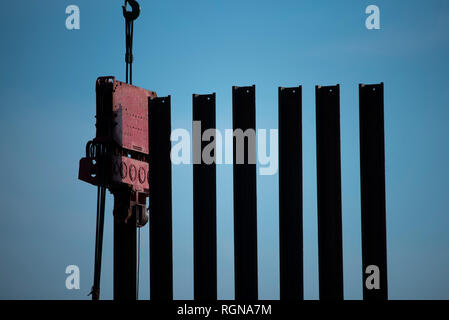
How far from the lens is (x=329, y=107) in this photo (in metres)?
27.1

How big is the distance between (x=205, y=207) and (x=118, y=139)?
13.8 feet

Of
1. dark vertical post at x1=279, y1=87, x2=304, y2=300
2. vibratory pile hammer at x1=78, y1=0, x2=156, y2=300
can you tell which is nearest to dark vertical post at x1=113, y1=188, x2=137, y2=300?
vibratory pile hammer at x1=78, y1=0, x2=156, y2=300

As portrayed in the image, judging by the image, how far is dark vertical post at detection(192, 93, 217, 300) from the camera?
27500 mm

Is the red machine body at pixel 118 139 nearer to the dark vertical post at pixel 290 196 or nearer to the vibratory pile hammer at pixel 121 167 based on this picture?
the vibratory pile hammer at pixel 121 167

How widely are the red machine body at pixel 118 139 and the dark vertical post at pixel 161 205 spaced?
7.16ft

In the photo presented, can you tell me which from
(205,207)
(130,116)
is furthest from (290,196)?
(130,116)

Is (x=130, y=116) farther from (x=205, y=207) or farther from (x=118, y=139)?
(x=205, y=207)

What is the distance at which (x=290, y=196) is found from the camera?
26953 millimetres

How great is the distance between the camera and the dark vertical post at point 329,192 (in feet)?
87.9

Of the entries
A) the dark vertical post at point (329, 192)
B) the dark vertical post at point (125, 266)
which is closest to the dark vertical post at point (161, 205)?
the dark vertical post at point (125, 266)

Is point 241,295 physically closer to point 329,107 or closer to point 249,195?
point 249,195
